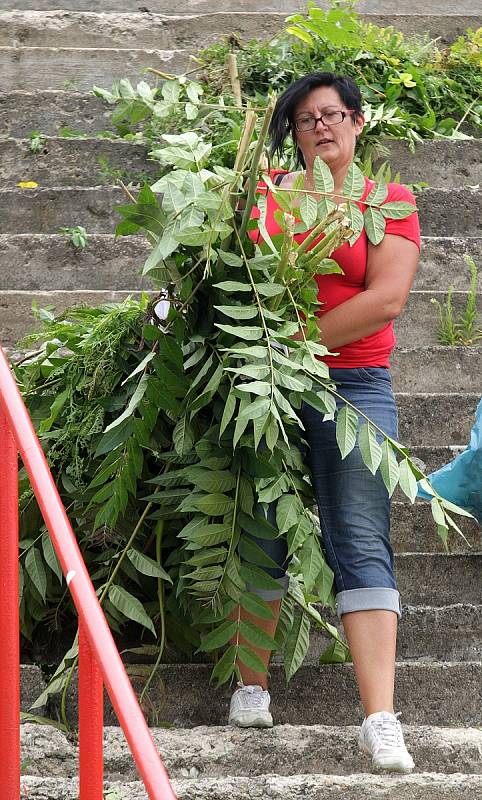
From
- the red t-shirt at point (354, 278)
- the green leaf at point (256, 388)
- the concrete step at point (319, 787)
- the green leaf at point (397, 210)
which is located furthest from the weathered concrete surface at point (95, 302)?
the concrete step at point (319, 787)

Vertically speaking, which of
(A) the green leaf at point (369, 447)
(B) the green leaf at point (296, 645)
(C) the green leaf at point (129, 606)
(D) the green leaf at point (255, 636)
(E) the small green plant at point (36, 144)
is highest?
(E) the small green plant at point (36, 144)

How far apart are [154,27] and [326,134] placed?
3840 millimetres

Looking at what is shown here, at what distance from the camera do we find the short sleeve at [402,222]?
2924 millimetres

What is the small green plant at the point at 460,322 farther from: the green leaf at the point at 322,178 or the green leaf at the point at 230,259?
the green leaf at the point at 230,259

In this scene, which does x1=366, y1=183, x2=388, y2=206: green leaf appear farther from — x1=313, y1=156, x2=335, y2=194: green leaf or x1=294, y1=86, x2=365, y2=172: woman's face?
x1=294, y1=86, x2=365, y2=172: woman's face

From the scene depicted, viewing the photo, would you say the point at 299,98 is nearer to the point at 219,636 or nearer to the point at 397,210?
the point at 397,210

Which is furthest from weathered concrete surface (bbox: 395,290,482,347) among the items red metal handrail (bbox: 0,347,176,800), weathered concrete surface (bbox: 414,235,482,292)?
red metal handrail (bbox: 0,347,176,800)

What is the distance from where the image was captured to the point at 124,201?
499cm

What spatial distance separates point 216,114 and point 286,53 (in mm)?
781

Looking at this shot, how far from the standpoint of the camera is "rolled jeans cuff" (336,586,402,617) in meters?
2.74

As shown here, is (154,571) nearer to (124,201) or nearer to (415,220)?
(415,220)

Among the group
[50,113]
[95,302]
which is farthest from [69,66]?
[95,302]

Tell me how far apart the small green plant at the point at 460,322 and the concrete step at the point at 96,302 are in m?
0.03

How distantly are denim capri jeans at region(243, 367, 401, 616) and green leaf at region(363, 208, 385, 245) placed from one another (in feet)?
1.16
